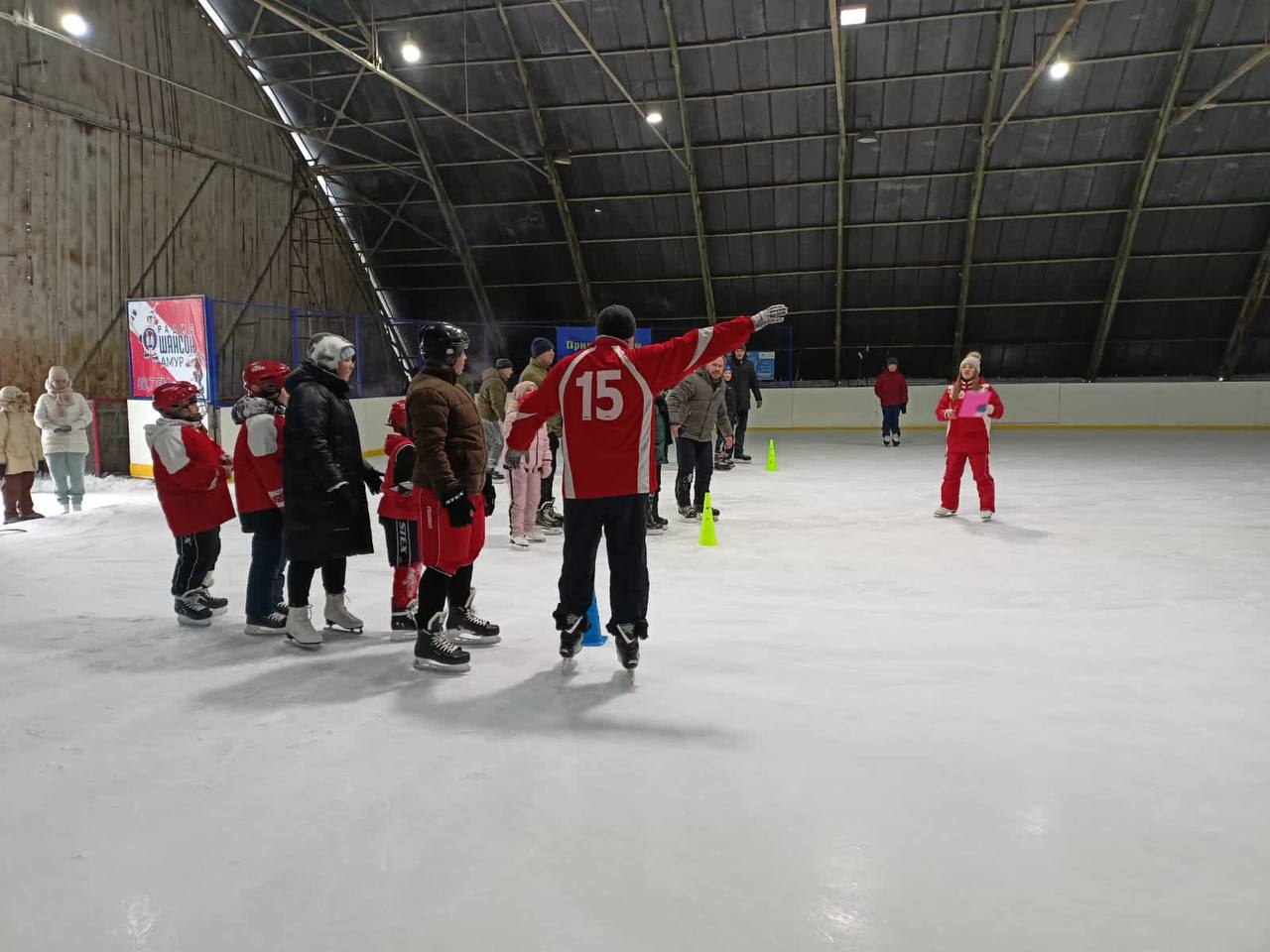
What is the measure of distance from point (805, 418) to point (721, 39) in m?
7.76

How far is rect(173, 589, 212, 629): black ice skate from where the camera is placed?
15.9ft

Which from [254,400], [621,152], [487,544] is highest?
[621,152]

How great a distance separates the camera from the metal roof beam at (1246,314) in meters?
17.3

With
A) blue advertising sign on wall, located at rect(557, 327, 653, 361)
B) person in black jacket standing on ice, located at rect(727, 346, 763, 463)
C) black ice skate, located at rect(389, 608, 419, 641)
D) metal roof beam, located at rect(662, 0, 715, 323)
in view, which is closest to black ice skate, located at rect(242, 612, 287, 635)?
black ice skate, located at rect(389, 608, 419, 641)

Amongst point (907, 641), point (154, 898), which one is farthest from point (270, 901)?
point (907, 641)

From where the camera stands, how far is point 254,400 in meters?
4.45

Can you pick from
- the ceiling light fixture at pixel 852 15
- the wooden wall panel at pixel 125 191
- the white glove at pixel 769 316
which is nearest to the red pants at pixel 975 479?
the white glove at pixel 769 316

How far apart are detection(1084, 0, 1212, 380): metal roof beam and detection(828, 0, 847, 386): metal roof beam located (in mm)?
5164

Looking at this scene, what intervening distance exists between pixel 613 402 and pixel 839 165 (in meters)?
14.7

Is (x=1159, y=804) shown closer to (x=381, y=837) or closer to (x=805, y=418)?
(x=381, y=837)

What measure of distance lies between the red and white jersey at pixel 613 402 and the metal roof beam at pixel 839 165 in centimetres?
1105

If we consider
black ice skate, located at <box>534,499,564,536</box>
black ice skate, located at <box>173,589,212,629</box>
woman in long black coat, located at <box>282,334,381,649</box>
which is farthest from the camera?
black ice skate, located at <box>534,499,564,536</box>

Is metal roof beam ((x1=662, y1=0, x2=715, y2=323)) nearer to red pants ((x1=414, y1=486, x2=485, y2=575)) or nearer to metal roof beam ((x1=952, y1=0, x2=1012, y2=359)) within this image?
metal roof beam ((x1=952, y1=0, x2=1012, y2=359))

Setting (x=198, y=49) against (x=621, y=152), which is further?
(x=621, y=152)
